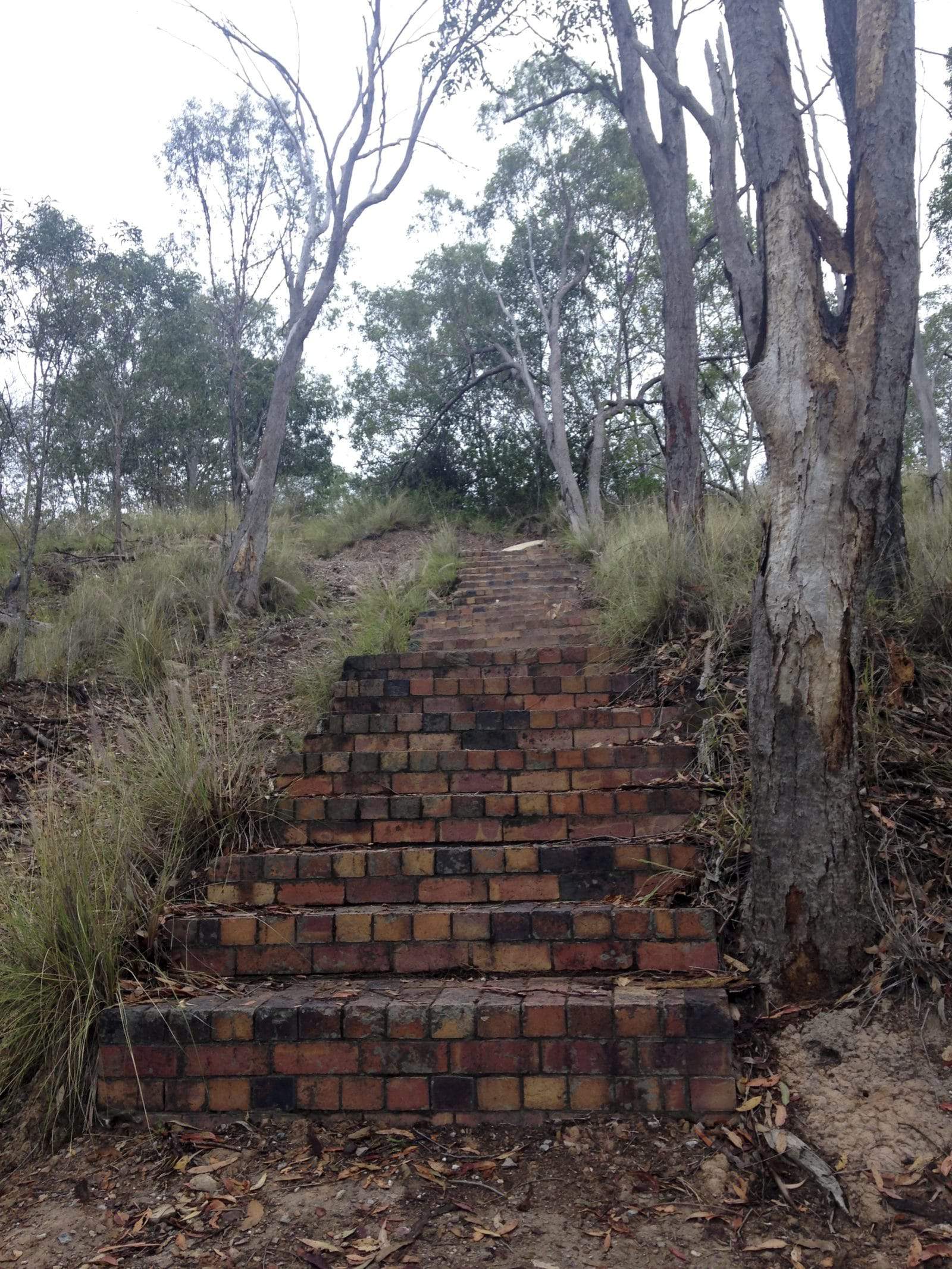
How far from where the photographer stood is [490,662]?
530 centimetres

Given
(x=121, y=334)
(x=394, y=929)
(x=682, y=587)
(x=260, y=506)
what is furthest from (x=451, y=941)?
(x=121, y=334)

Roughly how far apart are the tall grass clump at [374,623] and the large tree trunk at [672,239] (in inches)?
86.1

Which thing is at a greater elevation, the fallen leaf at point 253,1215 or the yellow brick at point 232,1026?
the yellow brick at point 232,1026

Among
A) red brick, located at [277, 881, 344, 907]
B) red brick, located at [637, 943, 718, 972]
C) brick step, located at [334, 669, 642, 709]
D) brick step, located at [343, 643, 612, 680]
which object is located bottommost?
red brick, located at [637, 943, 718, 972]

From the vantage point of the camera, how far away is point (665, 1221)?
2.36m

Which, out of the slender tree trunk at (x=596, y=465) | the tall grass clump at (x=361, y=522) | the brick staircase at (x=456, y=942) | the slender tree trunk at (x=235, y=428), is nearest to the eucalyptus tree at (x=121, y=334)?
the slender tree trunk at (x=235, y=428)

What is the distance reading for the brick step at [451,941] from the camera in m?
3.16

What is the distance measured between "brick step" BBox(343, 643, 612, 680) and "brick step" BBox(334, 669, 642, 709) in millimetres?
175

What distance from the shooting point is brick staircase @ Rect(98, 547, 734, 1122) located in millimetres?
2787

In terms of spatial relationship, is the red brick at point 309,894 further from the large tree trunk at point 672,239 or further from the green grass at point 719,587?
the large tree trunk at point 672,239

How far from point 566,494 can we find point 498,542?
119cm

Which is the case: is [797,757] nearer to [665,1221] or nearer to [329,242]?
[665,1221]

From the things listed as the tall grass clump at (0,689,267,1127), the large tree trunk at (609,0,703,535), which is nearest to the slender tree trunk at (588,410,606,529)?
the large tree trunk at (609,0,703,535)

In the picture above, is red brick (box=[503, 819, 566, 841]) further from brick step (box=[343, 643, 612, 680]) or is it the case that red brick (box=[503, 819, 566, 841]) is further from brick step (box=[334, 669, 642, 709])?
brick step (box=[343, 643, 612, 680])
